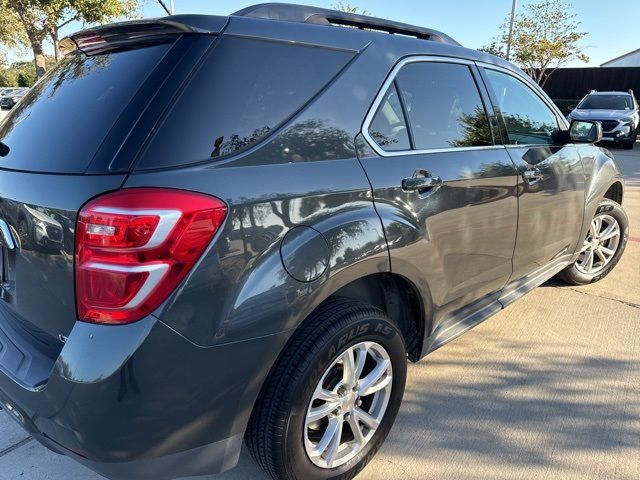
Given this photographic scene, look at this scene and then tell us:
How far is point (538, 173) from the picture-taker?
3.09 m

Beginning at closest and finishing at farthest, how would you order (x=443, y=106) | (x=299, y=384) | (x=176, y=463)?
(x=176, y=463), (x=299, y=384), (x=443, y=106)

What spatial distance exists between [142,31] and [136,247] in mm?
866

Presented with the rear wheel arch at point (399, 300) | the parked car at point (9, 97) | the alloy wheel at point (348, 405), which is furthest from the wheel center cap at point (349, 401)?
the parked car at point (9, 97)

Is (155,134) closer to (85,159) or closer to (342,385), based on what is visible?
(85,159)

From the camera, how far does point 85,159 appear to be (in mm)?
1639

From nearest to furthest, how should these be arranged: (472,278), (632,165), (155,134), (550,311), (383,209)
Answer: (155,134) → (383,209) → (472,278) → (550,311) → (632,165)

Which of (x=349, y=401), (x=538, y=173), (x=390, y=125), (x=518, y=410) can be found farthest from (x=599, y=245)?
(x=349, y=401)

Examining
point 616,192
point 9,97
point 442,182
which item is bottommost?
point 616,192

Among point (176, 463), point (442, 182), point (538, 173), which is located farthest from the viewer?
point (538, 173)

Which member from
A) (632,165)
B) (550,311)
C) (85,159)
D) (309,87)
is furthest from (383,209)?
(632,165)

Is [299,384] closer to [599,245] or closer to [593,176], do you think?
[593,176]

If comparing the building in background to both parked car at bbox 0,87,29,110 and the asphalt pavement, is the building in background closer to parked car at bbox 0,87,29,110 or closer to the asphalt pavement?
parked car at bbox 0,87,29,110

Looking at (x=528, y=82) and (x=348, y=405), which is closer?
(x=348, y=405)

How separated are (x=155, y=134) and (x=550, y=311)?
10.7 ft
